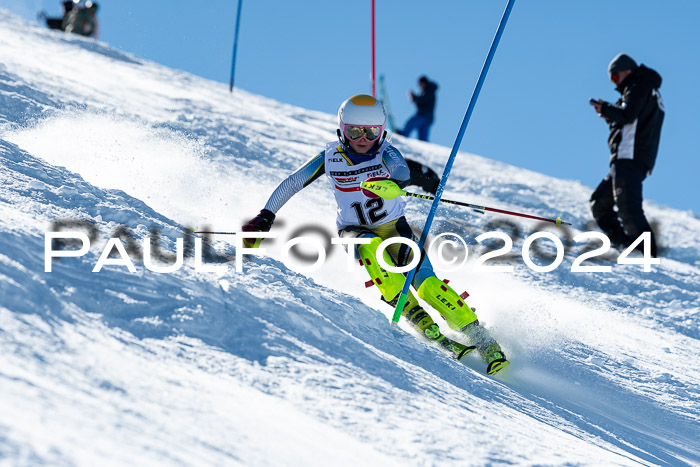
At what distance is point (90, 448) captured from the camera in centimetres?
177

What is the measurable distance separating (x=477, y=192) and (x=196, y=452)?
809 centimetres

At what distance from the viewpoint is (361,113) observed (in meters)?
4.39

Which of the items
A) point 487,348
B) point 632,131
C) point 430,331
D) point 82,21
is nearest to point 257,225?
point 430,331

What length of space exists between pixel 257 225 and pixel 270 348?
170cm

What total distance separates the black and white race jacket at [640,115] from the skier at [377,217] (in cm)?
340

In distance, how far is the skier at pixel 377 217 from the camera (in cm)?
414

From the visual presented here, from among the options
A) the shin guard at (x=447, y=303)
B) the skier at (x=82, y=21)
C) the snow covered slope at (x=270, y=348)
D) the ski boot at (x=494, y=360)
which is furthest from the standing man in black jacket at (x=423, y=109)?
the ski boot at (x=494, y=360)

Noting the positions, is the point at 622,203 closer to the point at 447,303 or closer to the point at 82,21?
the point at 447,303

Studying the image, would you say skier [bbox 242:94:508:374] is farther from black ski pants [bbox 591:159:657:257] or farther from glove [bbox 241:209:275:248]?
black ski pants [bbox 591:159:657:257]

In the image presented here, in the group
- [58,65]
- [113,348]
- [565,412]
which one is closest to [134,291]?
[113,348]

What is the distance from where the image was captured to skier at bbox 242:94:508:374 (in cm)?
414

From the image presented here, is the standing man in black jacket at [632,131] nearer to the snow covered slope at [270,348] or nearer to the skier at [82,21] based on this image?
the snow covered slope at [270,348]

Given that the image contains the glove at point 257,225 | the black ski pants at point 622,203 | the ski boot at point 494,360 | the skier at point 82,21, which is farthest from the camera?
the skier at point 82,21

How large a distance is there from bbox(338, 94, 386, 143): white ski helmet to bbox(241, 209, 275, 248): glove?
72 cm
